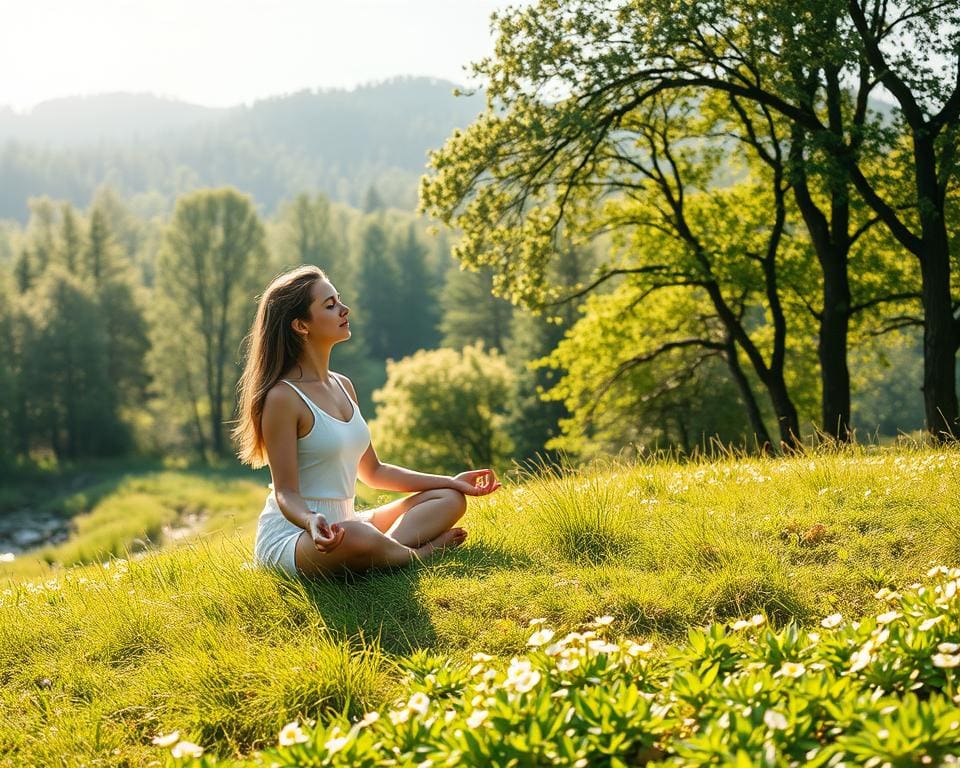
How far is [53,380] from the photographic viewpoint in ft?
138

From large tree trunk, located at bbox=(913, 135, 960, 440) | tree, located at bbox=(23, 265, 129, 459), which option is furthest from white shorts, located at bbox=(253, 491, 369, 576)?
tree, located at bbox=(23, 265, 129, 459)

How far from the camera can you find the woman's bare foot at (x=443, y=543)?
223 inches

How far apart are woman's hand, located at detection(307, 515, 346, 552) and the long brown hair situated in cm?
98

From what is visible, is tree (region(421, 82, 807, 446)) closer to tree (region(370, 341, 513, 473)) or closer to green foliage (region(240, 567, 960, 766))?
green foliage (region(240, 567, 960, 766))

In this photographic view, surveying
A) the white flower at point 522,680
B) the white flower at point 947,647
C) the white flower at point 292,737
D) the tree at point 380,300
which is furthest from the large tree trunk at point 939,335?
the tree at point 380,300

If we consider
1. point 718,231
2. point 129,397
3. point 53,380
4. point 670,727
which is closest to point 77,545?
point 718,231

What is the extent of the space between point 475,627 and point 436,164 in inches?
412

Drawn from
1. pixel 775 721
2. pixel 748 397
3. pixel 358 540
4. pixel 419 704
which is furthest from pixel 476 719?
pixel 748 397

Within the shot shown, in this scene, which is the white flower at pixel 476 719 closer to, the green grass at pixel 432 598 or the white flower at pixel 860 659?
the green grass at pixel 432 598

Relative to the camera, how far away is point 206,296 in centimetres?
4666

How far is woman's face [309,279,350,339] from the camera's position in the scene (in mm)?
5637

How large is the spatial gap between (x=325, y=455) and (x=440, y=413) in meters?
29.9

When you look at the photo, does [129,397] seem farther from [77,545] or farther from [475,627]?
[475,627]

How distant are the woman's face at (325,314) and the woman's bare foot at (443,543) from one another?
1.42m
